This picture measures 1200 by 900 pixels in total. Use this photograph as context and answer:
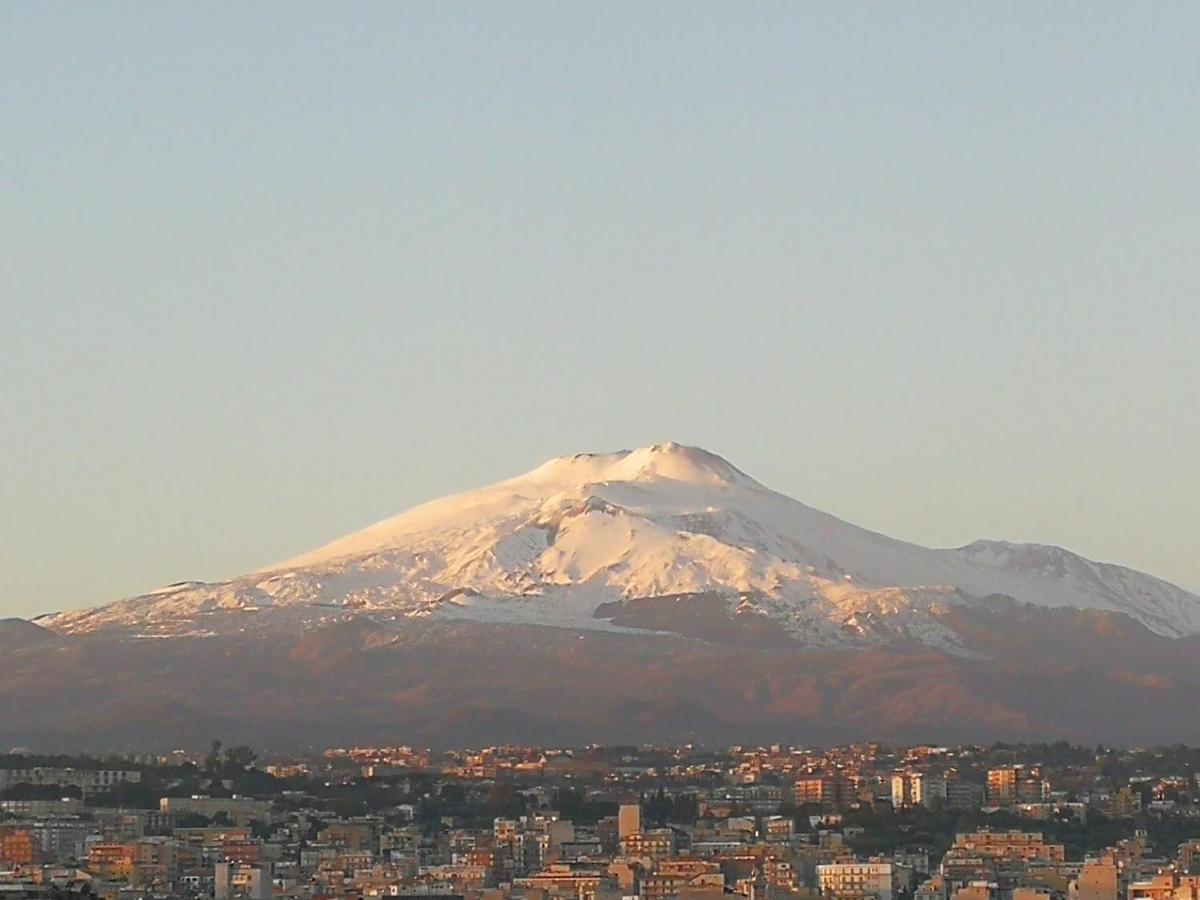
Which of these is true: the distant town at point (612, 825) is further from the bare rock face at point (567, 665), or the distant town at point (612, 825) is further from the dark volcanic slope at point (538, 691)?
the bare rock face at point (567, 665)

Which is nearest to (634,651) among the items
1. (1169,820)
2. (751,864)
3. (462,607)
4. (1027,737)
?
(462,607)

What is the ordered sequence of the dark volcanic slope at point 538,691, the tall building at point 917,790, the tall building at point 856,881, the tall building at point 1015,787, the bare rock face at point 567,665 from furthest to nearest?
the bare rock face at point 567,665 < the dark volcanic slope at point 538,691 < the tall building at point 1015,787 < the tall building at point 917,790 < the tall building at point 856,881

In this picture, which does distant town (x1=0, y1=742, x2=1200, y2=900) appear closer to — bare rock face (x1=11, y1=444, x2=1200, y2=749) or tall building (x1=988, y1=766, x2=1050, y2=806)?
tall building (x1=988, y1=766, x2=1050, y2=806)

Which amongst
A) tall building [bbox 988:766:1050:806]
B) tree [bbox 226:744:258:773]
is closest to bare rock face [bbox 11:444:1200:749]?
tree [bbox 226:744:258:773]

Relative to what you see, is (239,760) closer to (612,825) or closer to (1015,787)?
(1015,787)

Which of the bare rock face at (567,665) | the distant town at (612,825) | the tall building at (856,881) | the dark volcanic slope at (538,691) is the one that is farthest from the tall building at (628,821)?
the dark volcanic slope at (538,691)
